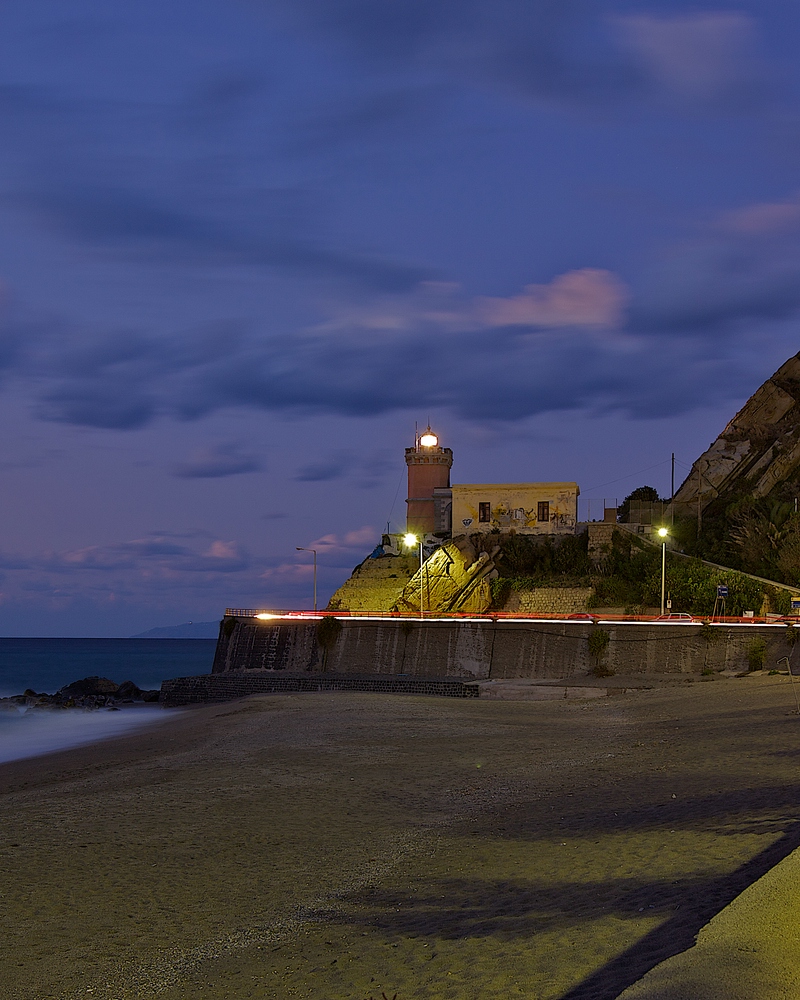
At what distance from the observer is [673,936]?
7820mm

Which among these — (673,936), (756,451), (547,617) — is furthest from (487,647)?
(673,936)

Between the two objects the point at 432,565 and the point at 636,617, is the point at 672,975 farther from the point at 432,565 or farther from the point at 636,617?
the point at 432,565

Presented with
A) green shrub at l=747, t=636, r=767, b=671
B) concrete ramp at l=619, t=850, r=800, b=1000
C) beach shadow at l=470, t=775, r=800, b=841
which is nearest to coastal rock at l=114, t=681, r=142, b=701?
green shrub at l=747, t=636, r=767, b=671

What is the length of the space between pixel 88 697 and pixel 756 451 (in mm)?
51311

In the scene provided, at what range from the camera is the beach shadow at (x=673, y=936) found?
23.1ft

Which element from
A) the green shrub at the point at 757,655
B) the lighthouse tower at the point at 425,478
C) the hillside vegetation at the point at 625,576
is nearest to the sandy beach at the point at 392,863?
the green shrub at the point at 757,655

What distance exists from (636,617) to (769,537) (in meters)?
18.0

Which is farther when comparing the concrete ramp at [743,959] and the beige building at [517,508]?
the beige building at [517,508]

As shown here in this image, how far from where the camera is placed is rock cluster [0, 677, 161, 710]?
51.4m

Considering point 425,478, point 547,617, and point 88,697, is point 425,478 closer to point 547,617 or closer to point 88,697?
point 547,617

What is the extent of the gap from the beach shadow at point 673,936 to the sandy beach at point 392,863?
3cm

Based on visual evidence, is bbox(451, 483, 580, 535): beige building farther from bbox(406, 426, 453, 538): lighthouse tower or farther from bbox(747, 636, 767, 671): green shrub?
bbox(747, 636, 767, 671): green shrub

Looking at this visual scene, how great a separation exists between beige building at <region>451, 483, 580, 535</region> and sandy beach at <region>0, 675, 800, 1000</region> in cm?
4435

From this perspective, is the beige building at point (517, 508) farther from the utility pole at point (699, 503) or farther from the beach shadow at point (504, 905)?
the beach shadow at point (504, 905)
